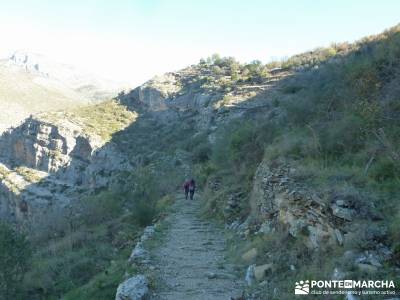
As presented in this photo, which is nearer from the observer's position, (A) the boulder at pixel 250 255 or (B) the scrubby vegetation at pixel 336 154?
(B) the scrubby vegetation at pixel 336 154

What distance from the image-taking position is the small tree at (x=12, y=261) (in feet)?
50.3

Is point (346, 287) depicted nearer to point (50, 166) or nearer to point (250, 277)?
point (250, 277)

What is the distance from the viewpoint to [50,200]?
48.8 metres

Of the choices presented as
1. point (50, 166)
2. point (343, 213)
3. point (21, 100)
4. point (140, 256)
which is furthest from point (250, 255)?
point (21, 100)

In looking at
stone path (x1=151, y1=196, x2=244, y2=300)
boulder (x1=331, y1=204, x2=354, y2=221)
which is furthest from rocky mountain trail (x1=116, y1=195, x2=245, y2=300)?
boulder (x1=331, y1=204, x2=354, y2=221)

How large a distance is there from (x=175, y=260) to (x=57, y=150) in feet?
165

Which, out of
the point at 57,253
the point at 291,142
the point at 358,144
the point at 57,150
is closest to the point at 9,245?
the point at 57,253

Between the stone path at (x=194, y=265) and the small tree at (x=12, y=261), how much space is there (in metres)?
5.98

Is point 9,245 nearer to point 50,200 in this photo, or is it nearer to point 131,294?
point 131,294

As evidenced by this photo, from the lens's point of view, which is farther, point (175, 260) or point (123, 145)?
point (123, 145)

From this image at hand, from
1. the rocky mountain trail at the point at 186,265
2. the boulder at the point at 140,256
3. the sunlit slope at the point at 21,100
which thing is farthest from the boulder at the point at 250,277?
the sunlit slope at the point at 21,100

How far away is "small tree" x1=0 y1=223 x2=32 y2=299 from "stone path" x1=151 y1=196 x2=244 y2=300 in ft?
19.6

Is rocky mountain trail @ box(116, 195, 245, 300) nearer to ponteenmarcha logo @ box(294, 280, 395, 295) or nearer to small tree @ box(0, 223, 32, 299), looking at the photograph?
ponteenmarcha logo @ box(294, 280, 395, 295)

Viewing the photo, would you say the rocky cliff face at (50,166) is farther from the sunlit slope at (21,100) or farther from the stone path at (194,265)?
the sunlit slope at (21,100)
